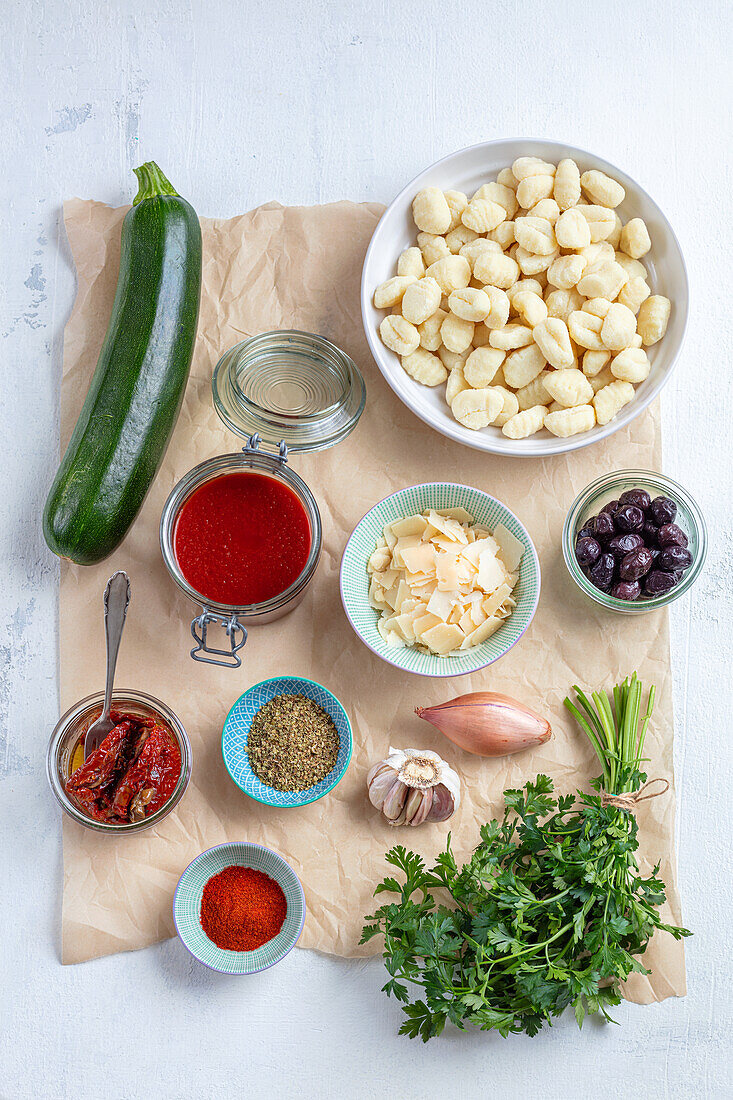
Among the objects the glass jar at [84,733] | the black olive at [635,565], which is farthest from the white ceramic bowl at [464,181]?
the glass jar at [84,733]

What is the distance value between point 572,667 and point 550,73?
4.40 feet

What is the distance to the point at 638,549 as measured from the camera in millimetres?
1712

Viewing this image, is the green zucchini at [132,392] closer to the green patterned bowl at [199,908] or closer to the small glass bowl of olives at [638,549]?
the green patterned bowl at [199,908]

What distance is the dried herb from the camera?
1746mm

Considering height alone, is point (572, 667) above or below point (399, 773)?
above

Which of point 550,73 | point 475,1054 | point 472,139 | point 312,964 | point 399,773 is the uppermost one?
point 550,73

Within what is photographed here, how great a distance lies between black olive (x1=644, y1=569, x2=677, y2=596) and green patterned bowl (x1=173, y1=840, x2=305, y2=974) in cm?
93

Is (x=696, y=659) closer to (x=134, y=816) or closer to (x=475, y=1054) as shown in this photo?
(x=475, y=1054)

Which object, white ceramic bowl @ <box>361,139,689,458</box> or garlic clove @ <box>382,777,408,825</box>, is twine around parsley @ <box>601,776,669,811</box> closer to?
garlic clove @ <box>382,777,408,825</box>

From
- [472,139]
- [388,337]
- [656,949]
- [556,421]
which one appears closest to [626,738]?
[656,949]

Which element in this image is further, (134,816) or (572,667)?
(572,667)

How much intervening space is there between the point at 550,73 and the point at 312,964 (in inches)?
80.1

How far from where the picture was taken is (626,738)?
5.80 ft

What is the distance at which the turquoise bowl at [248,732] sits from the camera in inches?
68.5
